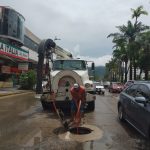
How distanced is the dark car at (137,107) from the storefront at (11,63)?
81.3 ft

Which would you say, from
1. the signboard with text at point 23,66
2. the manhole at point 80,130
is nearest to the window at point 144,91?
the manhole at point 80,130

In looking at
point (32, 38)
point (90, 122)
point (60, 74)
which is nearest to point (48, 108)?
point (60, 74)

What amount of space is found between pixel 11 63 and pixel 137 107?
3518cm

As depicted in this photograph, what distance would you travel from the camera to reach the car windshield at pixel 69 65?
16.6m

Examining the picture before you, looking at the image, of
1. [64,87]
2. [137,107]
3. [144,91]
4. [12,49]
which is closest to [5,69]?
[12,49]

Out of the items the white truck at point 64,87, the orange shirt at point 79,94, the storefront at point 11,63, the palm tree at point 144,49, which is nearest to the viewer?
the orange shirt at point 79,94

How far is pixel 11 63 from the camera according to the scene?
4288 cm

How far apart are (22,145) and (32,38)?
52.3 m

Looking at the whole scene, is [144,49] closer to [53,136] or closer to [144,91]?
[144,91]

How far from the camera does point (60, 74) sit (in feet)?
48.9

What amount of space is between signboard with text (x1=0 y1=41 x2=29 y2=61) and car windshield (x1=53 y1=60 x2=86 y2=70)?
61.1 feet

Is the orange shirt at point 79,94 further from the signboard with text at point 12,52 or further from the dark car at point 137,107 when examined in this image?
the signboard with text at point 12,52

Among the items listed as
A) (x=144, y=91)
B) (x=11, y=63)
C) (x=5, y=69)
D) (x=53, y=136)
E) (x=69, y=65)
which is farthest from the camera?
(x=11, y=63)

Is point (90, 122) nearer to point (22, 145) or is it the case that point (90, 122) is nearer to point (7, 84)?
point (22, 145)
